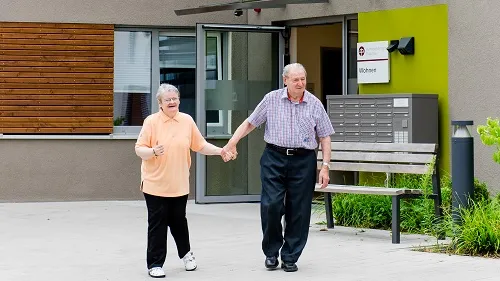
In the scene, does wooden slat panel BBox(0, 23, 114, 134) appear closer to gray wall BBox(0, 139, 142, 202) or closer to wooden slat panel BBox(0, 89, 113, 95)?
wooden slat panel BBox(0, 89, 113, 95)

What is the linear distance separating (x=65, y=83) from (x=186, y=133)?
744 cm

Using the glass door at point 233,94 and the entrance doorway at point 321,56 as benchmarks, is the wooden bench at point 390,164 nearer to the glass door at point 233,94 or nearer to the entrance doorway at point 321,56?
the glass door at point 233,94

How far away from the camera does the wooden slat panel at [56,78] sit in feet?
51.9

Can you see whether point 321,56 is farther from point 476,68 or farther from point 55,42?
point 476,68

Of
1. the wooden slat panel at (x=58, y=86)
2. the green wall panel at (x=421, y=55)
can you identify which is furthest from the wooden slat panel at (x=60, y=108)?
the green wall panel at (x=421, y=55)

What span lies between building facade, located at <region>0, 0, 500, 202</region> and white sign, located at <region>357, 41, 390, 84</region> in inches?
21.6

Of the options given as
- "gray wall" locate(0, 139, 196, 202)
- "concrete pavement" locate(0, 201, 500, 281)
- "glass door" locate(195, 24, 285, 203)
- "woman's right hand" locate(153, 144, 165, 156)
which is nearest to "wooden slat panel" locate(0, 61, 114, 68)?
"gray wall" locate(0, 139, 196, 202)

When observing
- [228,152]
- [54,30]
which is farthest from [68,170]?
[228,152]

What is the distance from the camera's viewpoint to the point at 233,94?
1561 centimetres

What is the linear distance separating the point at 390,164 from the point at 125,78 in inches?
236

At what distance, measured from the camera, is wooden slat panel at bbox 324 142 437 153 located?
1129cm

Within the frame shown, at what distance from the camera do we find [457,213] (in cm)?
1000

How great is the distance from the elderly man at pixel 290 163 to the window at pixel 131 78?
24.7 feet

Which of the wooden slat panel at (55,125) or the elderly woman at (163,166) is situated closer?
the elderly woman at (163,166)
